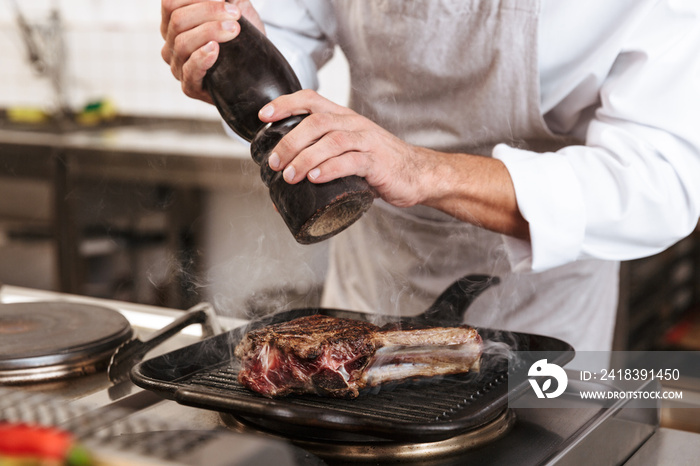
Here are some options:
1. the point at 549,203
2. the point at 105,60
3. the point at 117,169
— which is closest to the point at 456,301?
the point at 549,203

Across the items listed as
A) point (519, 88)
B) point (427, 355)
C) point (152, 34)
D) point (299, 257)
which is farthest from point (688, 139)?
point (152, 34)

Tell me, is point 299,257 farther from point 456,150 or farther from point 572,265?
point 572,265

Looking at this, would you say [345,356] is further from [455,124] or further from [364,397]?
[455,124]

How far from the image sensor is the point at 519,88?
1.34 m

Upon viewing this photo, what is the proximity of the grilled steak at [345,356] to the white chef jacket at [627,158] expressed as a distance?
251 mm

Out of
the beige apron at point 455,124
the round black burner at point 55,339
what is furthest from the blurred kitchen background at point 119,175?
the round black burner at point 55,339

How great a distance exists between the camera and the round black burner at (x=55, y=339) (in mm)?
1032

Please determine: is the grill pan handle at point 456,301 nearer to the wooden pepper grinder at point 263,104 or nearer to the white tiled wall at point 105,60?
the wooden pepper grinder at point 263,104

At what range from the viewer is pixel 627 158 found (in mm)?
1138

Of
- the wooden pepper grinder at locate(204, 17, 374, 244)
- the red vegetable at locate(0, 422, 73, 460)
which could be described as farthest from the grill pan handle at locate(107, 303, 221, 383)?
the red vegetable at locate(0, 422, 73, 460)

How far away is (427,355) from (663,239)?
477mm

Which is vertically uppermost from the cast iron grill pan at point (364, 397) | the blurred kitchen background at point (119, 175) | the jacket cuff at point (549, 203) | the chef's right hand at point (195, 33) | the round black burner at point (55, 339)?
the chef's right hand at point (195, 33)

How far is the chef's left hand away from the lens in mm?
895

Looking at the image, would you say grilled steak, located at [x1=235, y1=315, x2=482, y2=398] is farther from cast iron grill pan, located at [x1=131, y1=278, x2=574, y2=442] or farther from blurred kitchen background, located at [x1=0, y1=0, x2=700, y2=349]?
blurred kitchen background, located at [x1=0, y1=0, x2=700, y2=349]
